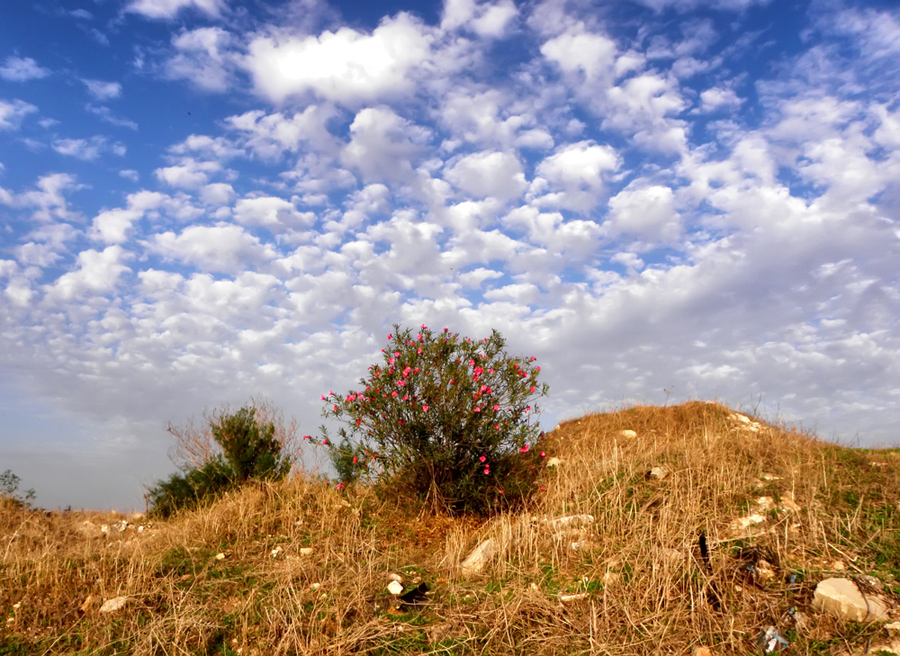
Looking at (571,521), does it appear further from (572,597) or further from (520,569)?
(572,597)

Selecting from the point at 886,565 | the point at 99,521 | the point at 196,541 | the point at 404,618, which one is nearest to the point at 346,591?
the point at 404,618

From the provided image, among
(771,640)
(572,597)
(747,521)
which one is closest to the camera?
(771,640)

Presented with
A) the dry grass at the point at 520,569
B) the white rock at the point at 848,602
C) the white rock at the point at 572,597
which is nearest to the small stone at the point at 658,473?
the dry grass at the point at 520,569

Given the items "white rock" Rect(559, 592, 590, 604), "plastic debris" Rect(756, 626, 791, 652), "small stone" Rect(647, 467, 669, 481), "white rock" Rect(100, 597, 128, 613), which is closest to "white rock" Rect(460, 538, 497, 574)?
"white rock" Rect(559, 592, 590, 604)

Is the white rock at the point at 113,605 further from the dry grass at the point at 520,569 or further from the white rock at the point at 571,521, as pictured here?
the white rock at the point at 571,521

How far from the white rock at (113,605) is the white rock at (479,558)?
3.54 meters

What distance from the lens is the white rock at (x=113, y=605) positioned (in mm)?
6121

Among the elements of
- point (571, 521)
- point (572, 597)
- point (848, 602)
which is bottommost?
point (572, 597)

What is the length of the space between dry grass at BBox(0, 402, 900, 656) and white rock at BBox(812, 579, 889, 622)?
91 mm

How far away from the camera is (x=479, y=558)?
22.9 feet

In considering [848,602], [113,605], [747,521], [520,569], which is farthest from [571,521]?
[113,605]

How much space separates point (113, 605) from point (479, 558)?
152 inches

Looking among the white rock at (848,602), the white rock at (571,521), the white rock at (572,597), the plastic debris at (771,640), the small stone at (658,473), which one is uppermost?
the small stone at (658,473)

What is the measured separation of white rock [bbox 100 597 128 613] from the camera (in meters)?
6.12
